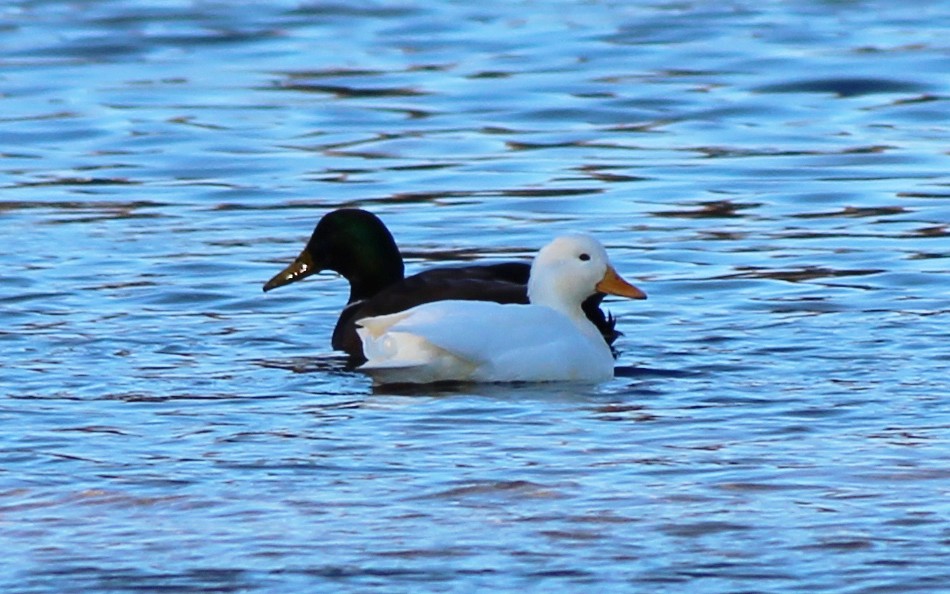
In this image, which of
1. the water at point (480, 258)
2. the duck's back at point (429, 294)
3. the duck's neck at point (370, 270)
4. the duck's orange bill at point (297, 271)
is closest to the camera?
the water at point (480, 258)

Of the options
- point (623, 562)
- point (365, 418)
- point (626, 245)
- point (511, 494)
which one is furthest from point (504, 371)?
point (626, 245)

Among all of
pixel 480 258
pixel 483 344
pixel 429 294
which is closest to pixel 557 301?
pixel 429 294

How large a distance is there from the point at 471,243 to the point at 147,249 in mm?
1749

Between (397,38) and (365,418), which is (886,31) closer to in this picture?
(397,38)

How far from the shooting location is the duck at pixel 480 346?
887cm

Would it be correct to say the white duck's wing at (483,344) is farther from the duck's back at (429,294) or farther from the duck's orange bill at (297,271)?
the duck's orange bill at (297,271)

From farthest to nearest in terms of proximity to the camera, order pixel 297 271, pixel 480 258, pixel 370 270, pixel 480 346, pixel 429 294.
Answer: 1. pixel 480 258
2. pixel 297 271
3. pixel 370 270
4. pixel 429 294
5. pixel 480 346

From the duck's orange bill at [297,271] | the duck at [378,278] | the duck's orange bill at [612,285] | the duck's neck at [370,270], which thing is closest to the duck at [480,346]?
the duck's orange bill at [612,285]

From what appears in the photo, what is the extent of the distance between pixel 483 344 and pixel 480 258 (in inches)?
130

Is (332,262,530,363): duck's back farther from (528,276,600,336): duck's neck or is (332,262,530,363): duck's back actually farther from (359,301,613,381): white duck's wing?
(359,301,613,381): white duck's wing

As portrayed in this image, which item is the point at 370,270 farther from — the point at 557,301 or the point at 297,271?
the point at 557,301

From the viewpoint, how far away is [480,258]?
12172 millimetres

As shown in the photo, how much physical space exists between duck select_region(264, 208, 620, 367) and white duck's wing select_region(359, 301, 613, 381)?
0.60 metres

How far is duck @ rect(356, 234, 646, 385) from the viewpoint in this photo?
29.1ft
